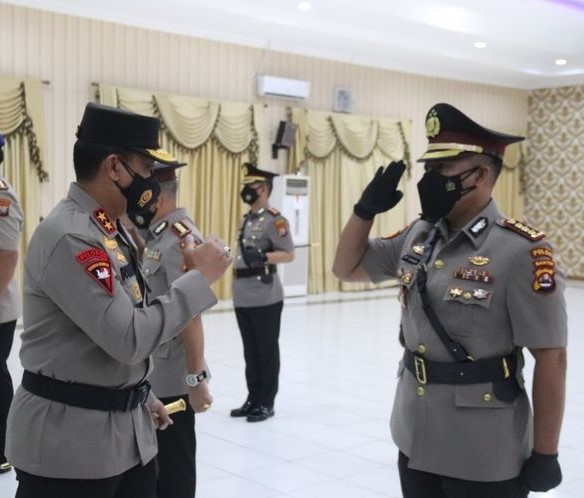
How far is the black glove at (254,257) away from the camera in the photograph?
533cm

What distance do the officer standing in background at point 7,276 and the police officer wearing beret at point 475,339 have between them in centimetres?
201

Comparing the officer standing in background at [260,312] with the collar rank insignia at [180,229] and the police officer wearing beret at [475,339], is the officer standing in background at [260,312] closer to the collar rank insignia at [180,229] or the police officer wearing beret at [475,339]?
the collar rank insignia at [180,229]

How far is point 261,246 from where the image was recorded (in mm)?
5477

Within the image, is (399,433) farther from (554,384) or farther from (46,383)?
(46,383)

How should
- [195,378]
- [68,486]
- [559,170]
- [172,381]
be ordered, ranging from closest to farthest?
[68,486], [195,378], [172,381], [559,170]

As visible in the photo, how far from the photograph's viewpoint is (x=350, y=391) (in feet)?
20.1

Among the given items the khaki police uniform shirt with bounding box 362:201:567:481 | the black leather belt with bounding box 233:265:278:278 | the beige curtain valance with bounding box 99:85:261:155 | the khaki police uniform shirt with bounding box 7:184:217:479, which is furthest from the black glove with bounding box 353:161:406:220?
the beige curtain valance with bounding box 99:85:261:155

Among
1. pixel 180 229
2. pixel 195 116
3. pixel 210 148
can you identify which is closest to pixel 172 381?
pixel 180 229

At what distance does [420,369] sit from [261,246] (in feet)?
10.9

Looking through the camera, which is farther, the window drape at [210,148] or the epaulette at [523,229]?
the window drape at [210,148]

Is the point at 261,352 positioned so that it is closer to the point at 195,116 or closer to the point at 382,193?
the point at 382,193

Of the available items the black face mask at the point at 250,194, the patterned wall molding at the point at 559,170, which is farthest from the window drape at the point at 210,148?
the patterned wall molding at the point at 559,170

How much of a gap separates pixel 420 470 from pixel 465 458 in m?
0.13

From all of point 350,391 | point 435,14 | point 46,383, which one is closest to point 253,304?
point 350,391
